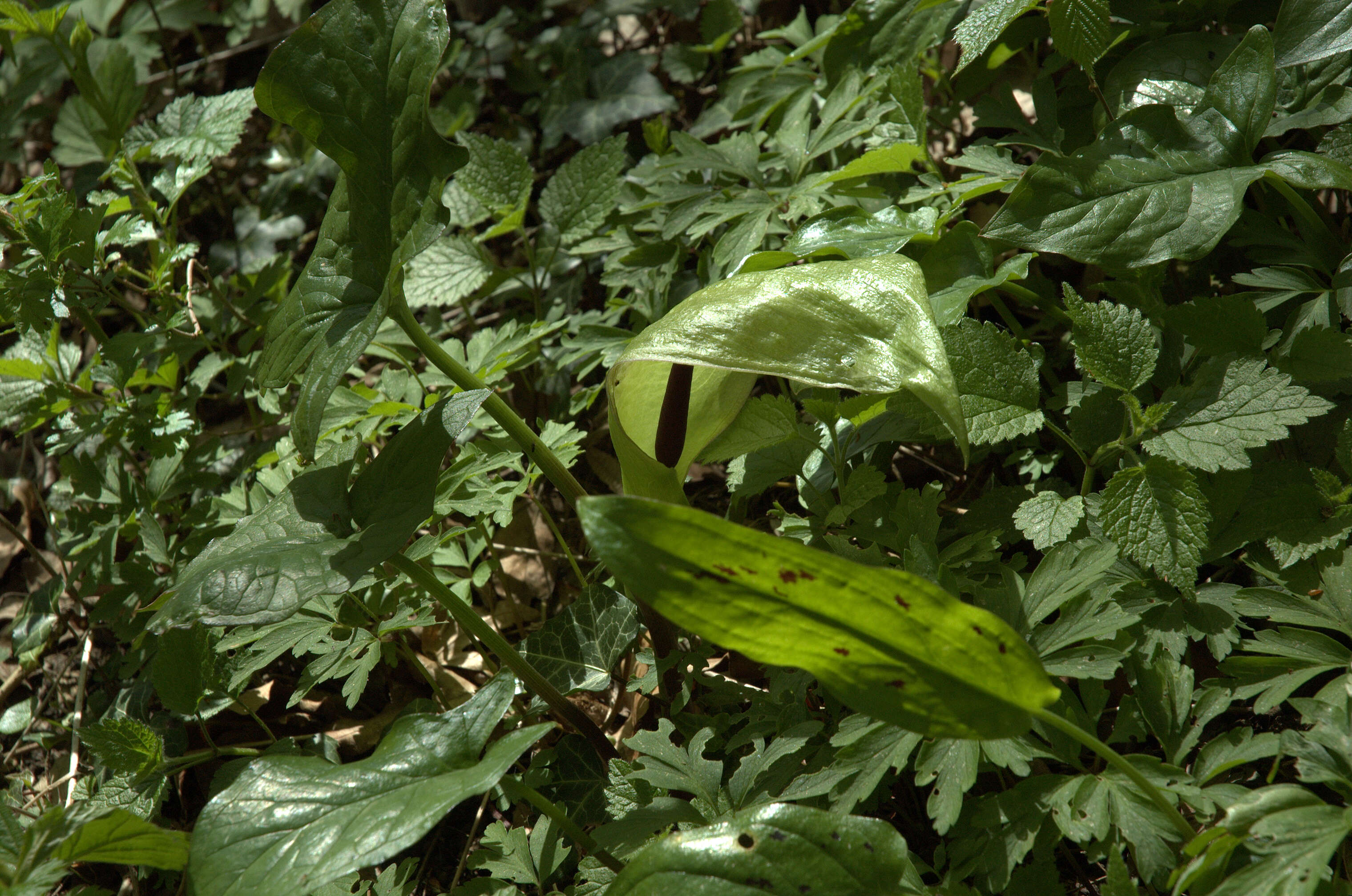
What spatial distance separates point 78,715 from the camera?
71.9 inches

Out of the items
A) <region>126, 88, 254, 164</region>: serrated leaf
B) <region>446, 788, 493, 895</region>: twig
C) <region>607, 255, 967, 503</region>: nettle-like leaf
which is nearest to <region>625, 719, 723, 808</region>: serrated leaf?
<region>446, 788, 493, 895</region>: twig

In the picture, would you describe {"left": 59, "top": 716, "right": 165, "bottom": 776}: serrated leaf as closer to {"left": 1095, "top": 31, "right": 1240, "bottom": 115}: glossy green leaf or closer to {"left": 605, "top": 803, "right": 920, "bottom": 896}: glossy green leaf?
{"left": 605, "top": 803, "right": 920, "bottom": 896}: glossy green leaf

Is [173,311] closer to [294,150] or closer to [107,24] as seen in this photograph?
[294,150]

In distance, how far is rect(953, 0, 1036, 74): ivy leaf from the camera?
137 centimetres

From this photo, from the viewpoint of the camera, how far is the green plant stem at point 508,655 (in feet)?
4.07

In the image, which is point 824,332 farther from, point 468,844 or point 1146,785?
point 468,844

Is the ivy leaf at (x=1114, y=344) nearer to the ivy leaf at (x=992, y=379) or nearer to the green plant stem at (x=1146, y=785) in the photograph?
the ivy leaf at (x=992, y=379)

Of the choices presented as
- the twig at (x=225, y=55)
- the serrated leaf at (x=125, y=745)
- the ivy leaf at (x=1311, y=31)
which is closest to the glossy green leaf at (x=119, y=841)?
the serrated leaf at (x=125, y=745)

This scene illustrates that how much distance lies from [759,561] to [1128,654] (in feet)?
1.98

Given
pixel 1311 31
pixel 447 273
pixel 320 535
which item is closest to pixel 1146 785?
pixel 320 535

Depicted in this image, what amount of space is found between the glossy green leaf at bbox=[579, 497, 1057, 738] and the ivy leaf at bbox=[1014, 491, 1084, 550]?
403 mm

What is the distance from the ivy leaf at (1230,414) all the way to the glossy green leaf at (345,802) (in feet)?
2.88

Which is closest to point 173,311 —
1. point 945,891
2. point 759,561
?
point 759,561

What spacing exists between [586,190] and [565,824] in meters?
1.39
